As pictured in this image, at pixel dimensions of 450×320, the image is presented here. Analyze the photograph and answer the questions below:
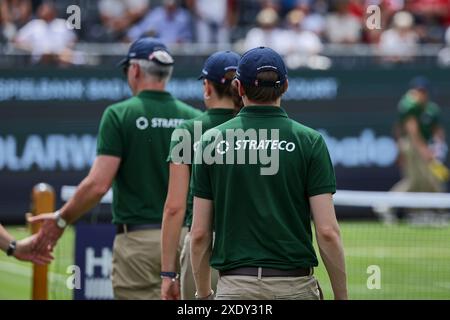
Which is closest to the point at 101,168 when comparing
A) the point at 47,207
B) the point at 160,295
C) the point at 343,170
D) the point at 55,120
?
the point at 160,295

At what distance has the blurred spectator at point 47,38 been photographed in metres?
18.8

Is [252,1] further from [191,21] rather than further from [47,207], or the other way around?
[47,207]

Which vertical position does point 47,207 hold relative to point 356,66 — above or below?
below

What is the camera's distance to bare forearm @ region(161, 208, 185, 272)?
7.83 m

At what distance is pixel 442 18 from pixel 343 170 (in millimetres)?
4756

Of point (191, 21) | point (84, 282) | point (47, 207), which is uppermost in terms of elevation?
point (191, 21)

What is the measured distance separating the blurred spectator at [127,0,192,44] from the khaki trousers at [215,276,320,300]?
1334 cm

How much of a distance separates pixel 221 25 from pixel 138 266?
11.9 metres

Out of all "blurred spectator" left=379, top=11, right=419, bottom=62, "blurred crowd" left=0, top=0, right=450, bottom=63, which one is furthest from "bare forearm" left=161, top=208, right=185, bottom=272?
"blurred spectator" left=379, top=11, right=419, bottom=62

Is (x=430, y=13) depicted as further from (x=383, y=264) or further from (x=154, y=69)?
(x=154, y=69)

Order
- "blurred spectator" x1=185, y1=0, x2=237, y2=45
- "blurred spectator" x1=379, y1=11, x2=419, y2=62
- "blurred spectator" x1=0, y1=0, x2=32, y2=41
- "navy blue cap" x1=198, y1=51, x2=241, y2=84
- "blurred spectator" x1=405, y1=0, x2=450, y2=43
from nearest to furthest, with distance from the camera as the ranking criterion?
"navy blue cap" x1=198, y1=51, x2=241, y2=84 < "blurred spectator" x1=0, y1=0, x2=32, y2=41 < "blurred spectator" x1=185, y1=0, x2=237, y2=45 < "blurred spectator" x1=379, y1=11, x2=419, y2=62 < "blurred spectator" x1=405, y1=0, x2=450, y2=43

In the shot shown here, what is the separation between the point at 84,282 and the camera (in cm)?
1085

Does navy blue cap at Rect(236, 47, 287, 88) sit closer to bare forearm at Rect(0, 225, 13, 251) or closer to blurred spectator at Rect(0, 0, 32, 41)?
bare forearm at Rect(0, 225, 13, 251)

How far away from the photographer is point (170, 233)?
787 centimetres
